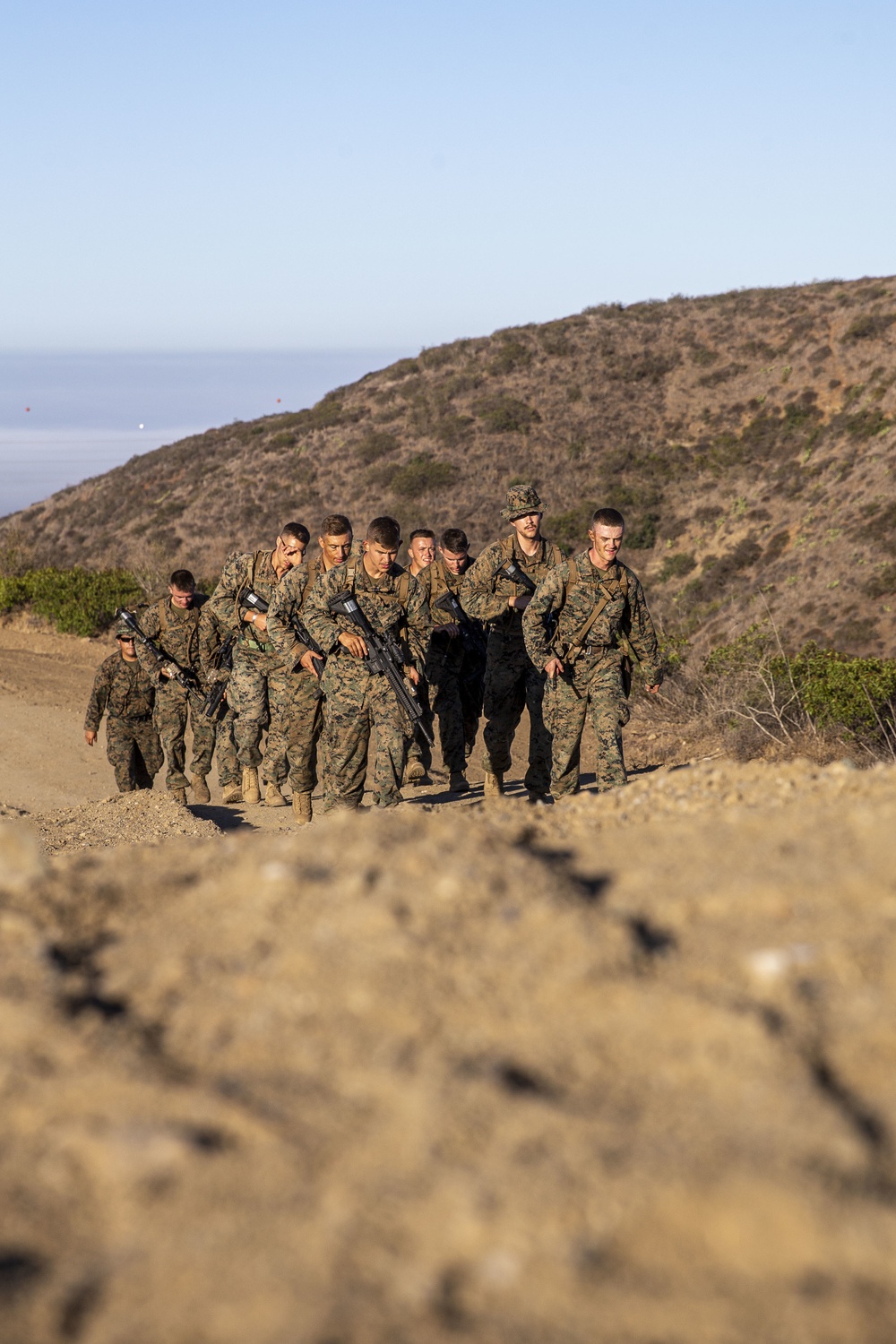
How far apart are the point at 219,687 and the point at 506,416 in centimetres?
2390

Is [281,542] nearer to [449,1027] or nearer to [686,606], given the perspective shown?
[449,1027]

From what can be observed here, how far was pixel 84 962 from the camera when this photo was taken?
2988 millimetres

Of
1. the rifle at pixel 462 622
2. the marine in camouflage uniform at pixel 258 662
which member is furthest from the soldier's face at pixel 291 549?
the rifle at pixel 462 622

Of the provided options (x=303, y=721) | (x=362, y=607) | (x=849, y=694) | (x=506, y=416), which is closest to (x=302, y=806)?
(x=303, y=721)

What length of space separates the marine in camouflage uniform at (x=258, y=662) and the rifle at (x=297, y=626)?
0.04 metres

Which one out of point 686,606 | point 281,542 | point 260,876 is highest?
point 281,542

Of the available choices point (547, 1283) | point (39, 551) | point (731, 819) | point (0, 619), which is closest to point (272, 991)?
point (547, 1283)

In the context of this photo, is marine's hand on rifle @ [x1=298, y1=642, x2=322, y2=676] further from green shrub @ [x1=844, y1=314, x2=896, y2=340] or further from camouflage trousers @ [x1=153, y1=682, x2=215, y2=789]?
green shrub @ [x1=844, y1=314, x2=896, y2=340]

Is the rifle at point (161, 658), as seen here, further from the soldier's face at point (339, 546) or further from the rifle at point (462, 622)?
the rifle at point (462, 622)

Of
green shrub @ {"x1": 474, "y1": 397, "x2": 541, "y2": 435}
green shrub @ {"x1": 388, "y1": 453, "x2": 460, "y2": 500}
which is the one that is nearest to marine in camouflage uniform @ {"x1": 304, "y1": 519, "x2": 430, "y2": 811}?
green shrub @ {"x1": 388, "y1": 453, "x2": 460, "y2": 500}

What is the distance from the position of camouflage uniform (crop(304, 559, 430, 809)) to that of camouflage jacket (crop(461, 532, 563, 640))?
91cm

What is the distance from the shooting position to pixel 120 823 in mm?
7891

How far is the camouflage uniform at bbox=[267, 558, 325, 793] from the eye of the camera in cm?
856

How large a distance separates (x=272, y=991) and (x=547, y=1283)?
3.44 ft
